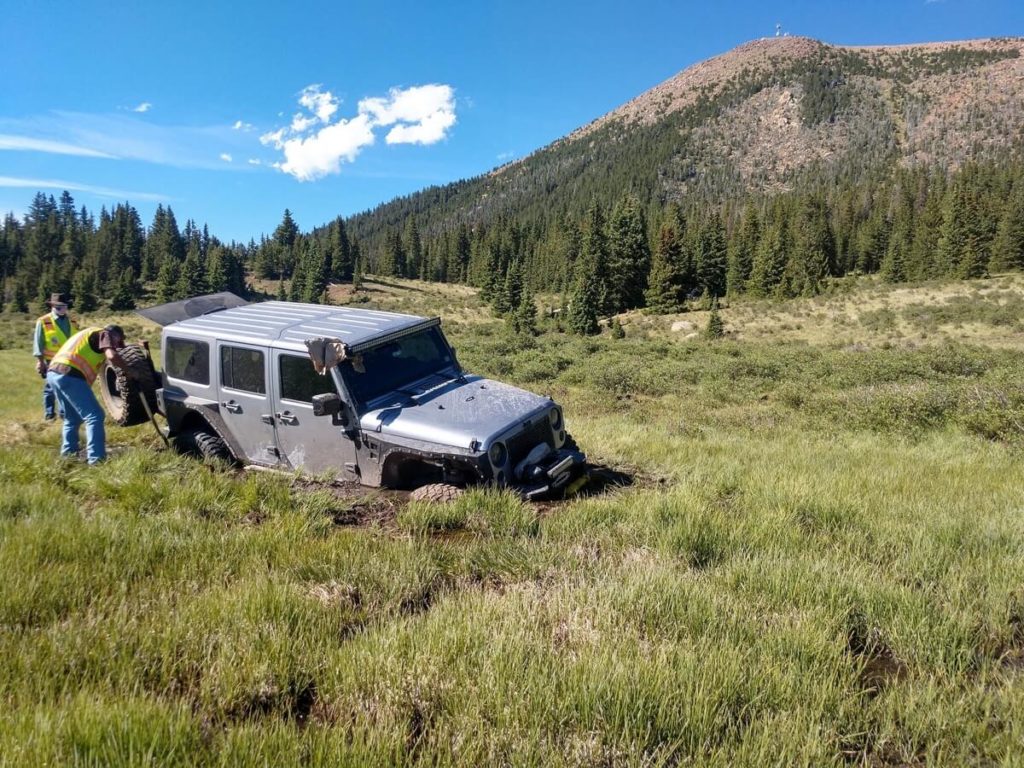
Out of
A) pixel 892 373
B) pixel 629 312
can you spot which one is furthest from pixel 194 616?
pixel 629 312

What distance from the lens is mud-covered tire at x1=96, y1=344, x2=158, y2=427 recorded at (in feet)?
23.1

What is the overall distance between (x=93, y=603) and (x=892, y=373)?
2372 cm

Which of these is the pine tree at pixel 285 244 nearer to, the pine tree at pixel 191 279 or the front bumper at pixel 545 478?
the pine tree at pixel 191 279

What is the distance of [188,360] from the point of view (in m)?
6.77

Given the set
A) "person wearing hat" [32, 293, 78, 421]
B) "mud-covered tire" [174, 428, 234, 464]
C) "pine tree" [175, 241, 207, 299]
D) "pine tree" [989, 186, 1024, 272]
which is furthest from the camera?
"pine tree" [175, 241, 207, 299]

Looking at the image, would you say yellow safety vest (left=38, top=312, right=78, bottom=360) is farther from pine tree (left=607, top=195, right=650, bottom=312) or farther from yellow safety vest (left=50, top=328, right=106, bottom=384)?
pine tree (left=607, top=195, right=650, bottom=312)

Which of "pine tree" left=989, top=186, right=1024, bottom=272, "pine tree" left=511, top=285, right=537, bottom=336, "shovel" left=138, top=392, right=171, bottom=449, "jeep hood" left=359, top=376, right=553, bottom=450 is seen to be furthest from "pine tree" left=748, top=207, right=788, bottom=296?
"shovel" left=138, top=392, right=171, bottom=449

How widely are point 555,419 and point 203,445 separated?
418 cm

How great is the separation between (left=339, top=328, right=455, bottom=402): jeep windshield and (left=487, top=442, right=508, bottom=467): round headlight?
1.47 metres

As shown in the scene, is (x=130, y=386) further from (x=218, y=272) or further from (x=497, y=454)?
(x=218, y=272)

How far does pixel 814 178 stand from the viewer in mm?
157500

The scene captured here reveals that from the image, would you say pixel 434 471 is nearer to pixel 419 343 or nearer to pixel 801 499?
pixel 419 343

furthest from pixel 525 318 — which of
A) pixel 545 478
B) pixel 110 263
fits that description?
pixel 110 263

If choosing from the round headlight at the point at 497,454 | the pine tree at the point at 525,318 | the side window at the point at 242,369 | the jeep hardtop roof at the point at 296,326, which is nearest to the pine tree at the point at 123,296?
the pine tree at the point at 525,318
